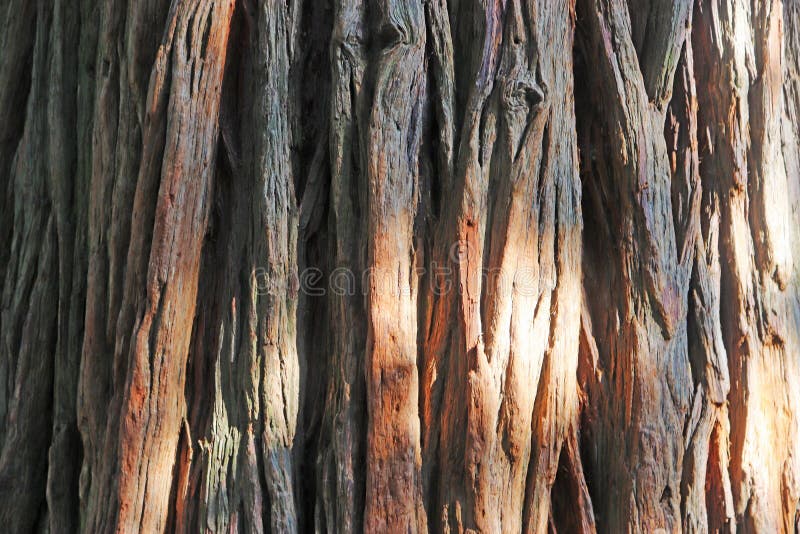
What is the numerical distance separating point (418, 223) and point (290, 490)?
0.74 m

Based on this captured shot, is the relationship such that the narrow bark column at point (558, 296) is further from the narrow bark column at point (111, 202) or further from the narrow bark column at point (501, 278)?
the narrow bark column at point (111, 202)

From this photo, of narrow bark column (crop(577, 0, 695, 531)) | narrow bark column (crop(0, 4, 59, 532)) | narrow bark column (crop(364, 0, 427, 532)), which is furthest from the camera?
narrow bark column (crop(0, 4, 59, 532))

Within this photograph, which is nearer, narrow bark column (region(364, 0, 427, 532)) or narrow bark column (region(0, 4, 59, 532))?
narrow bark column (region(364, 0, 427, 532))

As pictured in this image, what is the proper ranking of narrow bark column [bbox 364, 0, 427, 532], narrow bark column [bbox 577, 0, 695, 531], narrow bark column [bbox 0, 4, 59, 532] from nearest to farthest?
narrow bark column [bbox 364, 0, 427, 532] < narrow bark column [bbox 577, 0, 695, 531] < narrow bark column [bbox 0, 4, 59, 532]

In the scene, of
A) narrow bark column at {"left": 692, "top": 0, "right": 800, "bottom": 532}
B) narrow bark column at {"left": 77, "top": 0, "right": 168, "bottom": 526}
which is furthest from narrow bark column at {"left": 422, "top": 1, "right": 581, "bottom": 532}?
narrow bark column at {"left": 77, "top": 0, "right": 168, "bottom": 526}

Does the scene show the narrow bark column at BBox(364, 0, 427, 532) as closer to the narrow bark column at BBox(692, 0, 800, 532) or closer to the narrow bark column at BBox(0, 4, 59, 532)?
the narrow bark column at BBox(692, 0, 800, 532)

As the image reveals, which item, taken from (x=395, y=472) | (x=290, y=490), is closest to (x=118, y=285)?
(x=290, y=490)

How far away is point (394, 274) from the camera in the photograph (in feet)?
6.44

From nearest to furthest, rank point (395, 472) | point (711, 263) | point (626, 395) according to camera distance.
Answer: point (395, 472), point (626, 395), point (711, 263)

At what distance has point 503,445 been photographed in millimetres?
1962

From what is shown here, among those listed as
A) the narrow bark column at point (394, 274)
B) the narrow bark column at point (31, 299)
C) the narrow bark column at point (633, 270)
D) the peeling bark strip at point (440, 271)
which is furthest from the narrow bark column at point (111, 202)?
the narrow bark column at point (633, 270)

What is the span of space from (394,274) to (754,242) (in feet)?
3.36

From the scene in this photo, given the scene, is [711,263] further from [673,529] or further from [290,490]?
[290,490]

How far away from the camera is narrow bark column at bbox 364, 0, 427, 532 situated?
6.25 ft
